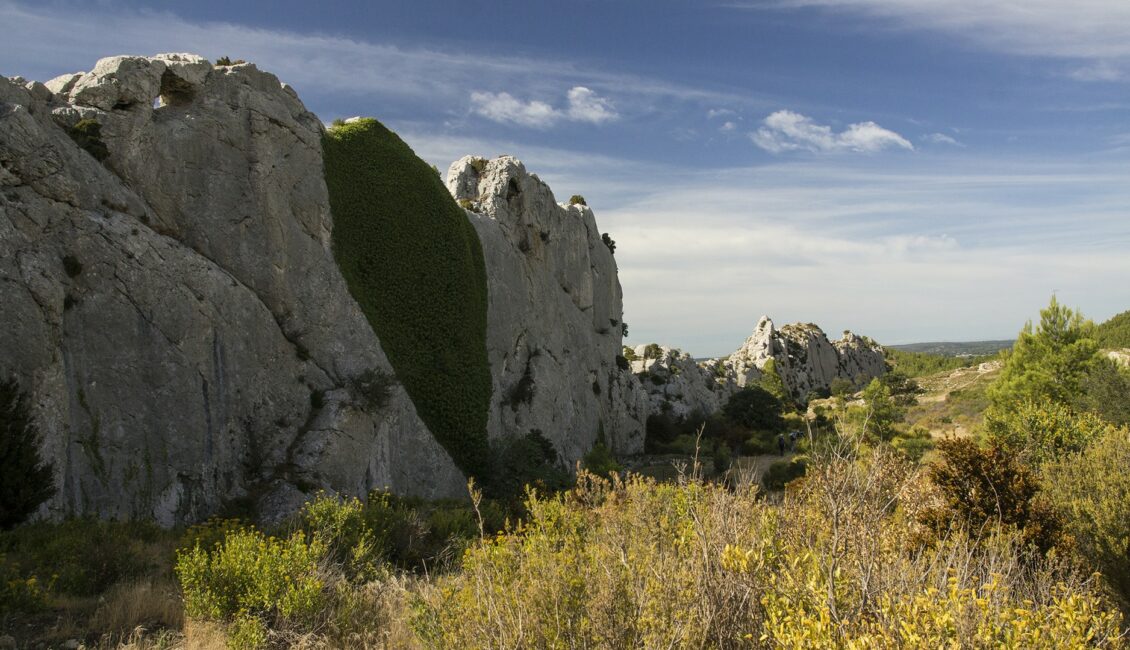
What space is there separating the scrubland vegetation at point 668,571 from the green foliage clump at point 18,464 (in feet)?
4.14

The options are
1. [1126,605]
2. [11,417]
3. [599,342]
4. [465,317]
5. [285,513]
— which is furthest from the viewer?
[599,342]

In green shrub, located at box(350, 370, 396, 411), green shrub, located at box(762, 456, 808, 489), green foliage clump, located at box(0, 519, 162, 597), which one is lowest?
green shrub, located at box(762, 456, 808, 489)

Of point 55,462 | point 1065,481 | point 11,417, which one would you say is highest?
point 11,417

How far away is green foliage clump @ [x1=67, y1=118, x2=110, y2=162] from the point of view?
1656cm

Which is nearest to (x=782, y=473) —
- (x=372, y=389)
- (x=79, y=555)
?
(x=372, y=389)

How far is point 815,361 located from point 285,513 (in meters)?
81.1

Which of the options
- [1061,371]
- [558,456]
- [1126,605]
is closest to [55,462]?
[1126,605]

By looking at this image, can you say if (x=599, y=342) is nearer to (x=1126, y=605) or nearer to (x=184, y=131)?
(x=184, y=131)

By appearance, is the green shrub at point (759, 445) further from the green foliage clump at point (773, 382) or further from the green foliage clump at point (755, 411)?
the green foliage clump at point (773, 382)

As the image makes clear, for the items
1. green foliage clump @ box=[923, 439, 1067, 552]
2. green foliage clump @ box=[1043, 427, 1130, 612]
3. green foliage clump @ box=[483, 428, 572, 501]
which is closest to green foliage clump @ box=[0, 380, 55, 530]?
green foliage clump @ box=[483, 428, 572, 501]

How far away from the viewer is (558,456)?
107 ft

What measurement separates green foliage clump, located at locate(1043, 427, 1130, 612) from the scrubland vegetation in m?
0.03

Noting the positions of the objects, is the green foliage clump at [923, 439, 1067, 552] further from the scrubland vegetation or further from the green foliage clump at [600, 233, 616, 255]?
the green foliage clump at [600, 233, 616, 255]

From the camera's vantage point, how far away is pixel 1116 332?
2862 inches
